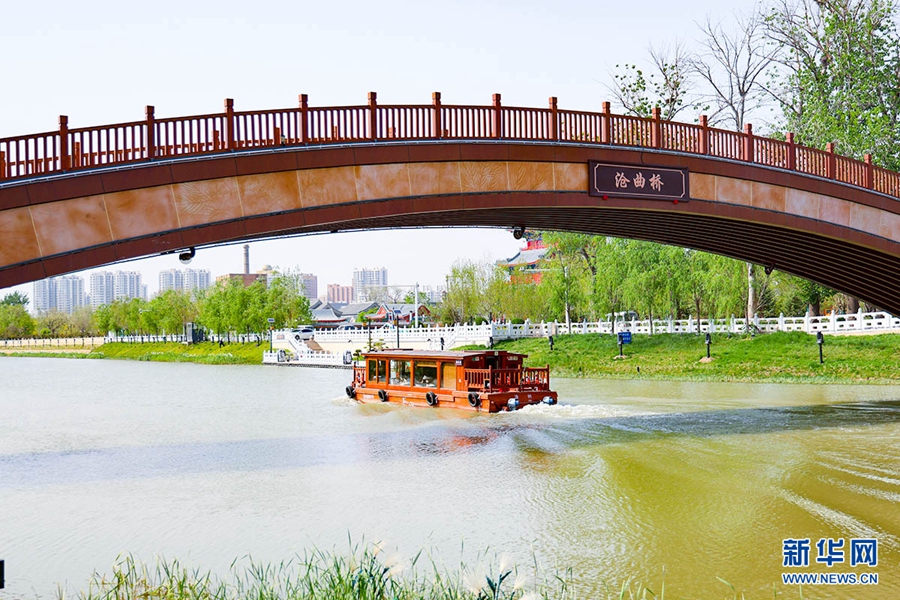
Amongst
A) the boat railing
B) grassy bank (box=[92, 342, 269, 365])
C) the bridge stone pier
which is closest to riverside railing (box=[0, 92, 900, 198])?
the bridge stone pier

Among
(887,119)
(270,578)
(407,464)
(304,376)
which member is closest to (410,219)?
(407,464)

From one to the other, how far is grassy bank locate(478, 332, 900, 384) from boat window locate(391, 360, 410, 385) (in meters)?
11.0

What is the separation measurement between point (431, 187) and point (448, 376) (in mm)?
10966

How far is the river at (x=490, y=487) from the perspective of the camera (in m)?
10.2

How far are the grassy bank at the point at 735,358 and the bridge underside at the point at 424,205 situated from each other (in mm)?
7517

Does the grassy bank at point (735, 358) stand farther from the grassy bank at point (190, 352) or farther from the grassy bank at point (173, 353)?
the grassy bank at point (173, 353)

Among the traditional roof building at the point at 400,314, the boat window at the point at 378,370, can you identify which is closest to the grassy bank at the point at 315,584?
the boat window at the point at 378,370

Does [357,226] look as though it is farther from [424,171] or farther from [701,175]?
[701,175]

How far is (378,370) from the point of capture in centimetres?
2714

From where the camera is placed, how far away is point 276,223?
13211mm

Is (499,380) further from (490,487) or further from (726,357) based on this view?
(726,357)

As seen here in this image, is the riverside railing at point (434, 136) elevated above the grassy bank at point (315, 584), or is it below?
above

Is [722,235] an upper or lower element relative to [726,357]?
upper

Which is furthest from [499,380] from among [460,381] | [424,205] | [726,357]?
[726,357]
